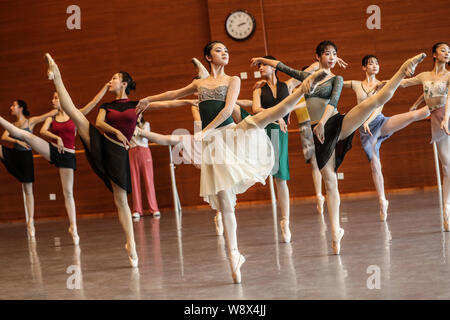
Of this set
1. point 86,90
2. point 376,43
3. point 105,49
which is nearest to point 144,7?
point 105,49

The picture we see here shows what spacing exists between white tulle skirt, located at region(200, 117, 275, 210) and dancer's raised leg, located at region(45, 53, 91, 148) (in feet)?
3.51

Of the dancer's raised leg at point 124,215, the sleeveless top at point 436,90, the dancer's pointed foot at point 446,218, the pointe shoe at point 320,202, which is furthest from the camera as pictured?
the pointe shoe at point 320,202

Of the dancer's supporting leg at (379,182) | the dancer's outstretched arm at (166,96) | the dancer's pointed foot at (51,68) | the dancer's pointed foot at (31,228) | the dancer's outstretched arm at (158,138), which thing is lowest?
the dancer's pointed foot at (31,228)

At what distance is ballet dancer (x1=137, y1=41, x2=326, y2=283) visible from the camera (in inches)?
135

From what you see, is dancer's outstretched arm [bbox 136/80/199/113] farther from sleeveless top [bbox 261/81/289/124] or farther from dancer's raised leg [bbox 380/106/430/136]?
dancer's raised leg [bbox 380/106/430/136]

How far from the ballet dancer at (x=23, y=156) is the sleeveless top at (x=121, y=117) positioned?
2782 mm

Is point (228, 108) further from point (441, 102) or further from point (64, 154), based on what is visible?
point (64, 154)

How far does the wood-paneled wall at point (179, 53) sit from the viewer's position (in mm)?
8469

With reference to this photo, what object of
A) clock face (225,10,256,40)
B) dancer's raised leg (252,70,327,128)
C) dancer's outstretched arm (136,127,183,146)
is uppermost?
clock face (225,10,256,40)

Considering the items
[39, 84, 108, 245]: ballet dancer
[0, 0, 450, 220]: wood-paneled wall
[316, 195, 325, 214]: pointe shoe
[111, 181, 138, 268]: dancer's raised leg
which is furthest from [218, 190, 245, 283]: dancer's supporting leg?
[0, 0, 450, 220]: wood-paneled wall

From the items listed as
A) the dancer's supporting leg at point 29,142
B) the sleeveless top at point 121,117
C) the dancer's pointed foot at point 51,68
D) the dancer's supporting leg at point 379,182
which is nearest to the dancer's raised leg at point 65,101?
the dancer's pointed foot at point 51,68

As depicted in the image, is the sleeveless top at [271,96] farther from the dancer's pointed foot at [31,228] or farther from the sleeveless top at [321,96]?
the dancer's pointed foot at [31,228]

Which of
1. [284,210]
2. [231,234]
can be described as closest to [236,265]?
[231,234]
